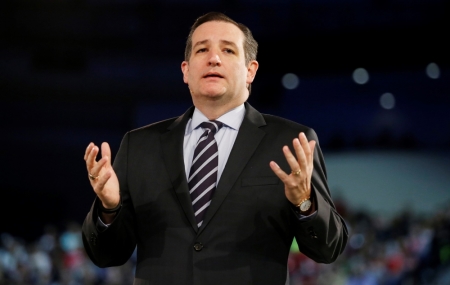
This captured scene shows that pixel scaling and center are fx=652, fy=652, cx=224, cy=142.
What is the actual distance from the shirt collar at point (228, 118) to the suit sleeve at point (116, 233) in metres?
0.21

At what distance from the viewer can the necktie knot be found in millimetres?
1827

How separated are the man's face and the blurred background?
5.69m

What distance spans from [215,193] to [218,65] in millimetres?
379

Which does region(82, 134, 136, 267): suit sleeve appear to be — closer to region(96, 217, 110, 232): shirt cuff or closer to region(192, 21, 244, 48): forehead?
region(96, 217, 110, 232): shirt cuff

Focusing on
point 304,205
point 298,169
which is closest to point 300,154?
point 298,169

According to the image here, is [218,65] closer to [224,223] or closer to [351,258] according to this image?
[224,223]

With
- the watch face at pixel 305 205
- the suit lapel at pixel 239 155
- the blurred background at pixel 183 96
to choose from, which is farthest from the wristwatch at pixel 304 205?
the blurred background at pixel 183 96

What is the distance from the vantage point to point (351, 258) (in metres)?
6.83

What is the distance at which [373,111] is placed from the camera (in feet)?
25.7

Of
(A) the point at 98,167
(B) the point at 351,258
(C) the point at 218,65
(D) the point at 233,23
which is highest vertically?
(D) the point at 233,23

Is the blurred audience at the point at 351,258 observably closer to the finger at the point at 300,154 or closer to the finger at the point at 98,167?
the finger at the point at 300,154

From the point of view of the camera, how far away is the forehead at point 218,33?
6.17 feet

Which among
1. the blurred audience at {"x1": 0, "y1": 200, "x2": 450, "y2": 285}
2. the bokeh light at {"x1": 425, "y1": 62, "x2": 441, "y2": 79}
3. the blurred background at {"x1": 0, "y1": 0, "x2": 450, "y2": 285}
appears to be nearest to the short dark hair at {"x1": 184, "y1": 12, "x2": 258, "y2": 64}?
the blurred audience at {"x1": 0, "y1": 200, "x2": 450, "y2": 285}

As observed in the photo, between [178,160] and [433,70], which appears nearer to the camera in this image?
[178,160]
